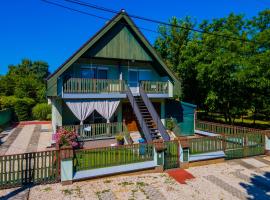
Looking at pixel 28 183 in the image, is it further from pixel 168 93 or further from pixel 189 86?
pixel 189 86

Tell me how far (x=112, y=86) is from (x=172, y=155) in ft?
25.5

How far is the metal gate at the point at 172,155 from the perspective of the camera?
35.0ft

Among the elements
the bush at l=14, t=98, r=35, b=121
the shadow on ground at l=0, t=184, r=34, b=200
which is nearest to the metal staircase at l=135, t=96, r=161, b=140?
the shadow on ground at l=0, t=184, r=34, b=200

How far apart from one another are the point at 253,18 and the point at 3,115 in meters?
27.6

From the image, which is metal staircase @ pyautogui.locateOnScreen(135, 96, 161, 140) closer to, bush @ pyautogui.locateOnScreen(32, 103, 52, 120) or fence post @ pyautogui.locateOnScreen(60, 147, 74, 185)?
fence post @ pyautogui.locateOnScreen(60, 147, 74, 185)

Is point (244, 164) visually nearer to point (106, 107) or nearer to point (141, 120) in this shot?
point (141, 120)

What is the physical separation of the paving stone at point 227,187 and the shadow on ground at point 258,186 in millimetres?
297

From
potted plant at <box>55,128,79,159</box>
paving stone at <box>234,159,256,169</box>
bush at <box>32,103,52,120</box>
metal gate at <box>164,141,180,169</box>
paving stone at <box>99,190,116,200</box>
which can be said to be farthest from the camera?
bush at <box>32,103,52,120</box>

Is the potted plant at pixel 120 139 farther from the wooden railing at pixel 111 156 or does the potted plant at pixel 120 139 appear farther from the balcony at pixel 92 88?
the wooden railing at pixel 111 156

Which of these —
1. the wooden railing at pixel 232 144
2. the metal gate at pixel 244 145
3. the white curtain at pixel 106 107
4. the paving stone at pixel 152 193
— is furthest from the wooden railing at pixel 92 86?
the paving stone at pixel 152 193

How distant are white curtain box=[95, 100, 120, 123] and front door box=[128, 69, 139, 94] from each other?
286cm

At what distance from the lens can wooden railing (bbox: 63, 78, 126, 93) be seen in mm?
14633

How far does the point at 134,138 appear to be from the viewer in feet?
53.1

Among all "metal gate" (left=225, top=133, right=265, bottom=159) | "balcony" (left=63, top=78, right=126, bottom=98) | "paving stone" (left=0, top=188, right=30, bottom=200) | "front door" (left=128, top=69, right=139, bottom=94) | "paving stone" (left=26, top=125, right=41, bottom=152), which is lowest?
"paving stone" (left=0, top=188, right=30, bottom=200)
